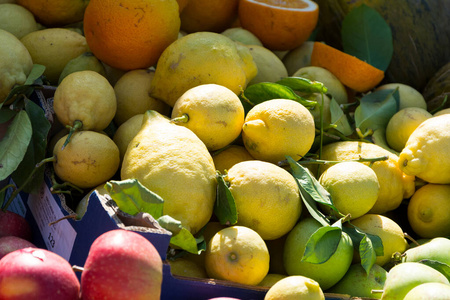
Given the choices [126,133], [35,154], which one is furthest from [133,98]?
[35,154]

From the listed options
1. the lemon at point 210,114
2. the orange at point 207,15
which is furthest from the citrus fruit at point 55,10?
the lemon at point 210,114

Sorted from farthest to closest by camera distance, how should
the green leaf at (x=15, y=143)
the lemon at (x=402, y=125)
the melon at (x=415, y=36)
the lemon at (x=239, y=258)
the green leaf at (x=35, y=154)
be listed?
the melon at (x=415, y=36) → the lemon at (x=402, y=125) → the green leaf at (x=35, y=154) → the green leaf at (x=15, y=143) → the lemon at (x=239, y=258)

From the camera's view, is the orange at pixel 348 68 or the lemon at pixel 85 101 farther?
the orange at pixel 348 68

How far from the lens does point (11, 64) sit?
155 cm

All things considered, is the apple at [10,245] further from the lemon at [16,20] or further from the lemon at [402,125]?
the lemon at [402,125]

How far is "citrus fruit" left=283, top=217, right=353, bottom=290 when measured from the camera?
48.8 inches

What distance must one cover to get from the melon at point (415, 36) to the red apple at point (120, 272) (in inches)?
78.0

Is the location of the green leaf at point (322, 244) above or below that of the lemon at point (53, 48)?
below

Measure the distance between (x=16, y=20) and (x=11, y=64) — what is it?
0.40 m

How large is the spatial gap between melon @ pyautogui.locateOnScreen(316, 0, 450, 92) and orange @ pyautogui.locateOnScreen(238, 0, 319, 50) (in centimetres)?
42

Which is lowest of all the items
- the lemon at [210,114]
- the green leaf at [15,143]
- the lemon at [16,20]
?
the green leaf at [15,143]

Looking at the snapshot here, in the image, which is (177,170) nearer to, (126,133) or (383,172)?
(126,133)

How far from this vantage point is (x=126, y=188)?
1.06 m

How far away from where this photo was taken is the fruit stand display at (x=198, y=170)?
41.9 inches
